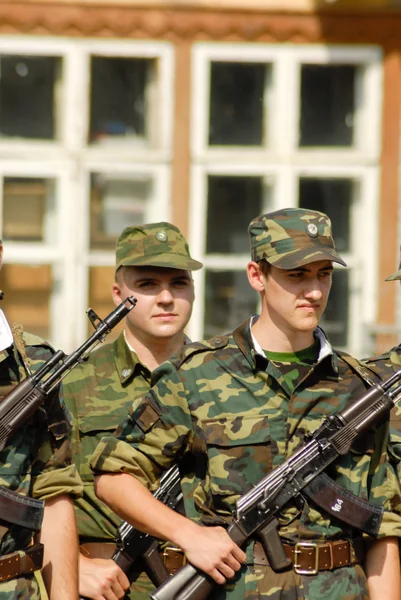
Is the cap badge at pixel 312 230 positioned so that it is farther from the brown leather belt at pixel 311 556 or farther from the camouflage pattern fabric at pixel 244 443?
the brown leather belt at pixel 311 556

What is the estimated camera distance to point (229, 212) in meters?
8.16

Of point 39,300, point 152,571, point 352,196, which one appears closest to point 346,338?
point 352,196

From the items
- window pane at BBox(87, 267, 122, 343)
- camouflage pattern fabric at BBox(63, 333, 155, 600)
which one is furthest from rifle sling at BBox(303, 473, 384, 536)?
window pane at BBox(87, 267, 122, 343)

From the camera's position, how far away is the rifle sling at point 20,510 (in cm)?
383

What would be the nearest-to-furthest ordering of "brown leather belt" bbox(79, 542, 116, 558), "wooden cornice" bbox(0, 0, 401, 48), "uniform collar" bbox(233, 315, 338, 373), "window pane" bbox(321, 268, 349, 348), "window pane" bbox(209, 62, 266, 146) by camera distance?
"uniform collar" bbox(233, 315, 338, 373) → "brown leather belt" bbox(79, 542, 116, 558) → "wooden cornice" bbox(0, 0, 401, 48) → "window pane" bbox(209, 62, 266, 146) → "window pane" bbox(321, 268, 349, 348)

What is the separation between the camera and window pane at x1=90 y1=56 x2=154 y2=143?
26.2ft

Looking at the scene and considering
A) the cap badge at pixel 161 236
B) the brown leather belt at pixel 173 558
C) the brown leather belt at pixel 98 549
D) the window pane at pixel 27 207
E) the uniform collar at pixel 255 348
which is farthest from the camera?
the window pane at pixel 27 207

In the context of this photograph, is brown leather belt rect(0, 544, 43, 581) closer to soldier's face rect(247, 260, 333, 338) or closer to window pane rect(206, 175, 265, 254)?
soldier's face rect(247, 260, 333, 338)

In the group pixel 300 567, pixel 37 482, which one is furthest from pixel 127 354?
pixel 300 567

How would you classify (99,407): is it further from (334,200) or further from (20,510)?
(334,200)

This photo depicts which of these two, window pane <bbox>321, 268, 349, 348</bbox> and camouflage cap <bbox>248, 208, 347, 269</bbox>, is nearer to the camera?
camouflage cap <bbox>248, 208, 347, 269</bbox>

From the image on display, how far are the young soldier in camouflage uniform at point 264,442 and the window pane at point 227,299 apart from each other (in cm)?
392

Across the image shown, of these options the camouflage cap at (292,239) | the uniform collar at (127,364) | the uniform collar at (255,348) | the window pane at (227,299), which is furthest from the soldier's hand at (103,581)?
the window pane at (227,299)

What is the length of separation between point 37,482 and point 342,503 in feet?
2.86
